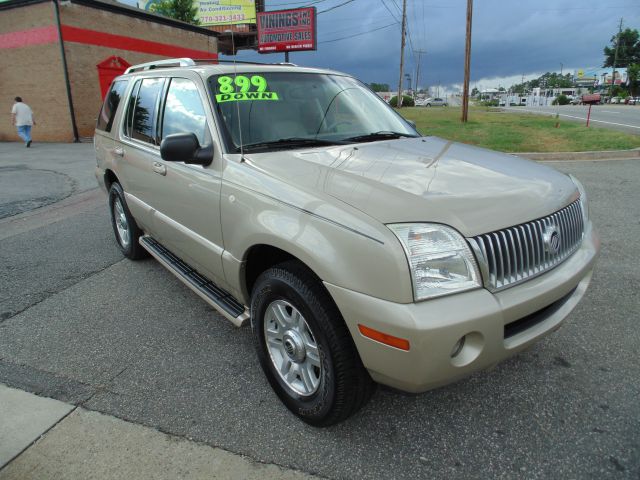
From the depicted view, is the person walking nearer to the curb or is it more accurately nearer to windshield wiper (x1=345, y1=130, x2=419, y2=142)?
the curb

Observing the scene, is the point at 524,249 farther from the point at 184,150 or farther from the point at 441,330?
the point at 184,150

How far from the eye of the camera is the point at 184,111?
3.31 m

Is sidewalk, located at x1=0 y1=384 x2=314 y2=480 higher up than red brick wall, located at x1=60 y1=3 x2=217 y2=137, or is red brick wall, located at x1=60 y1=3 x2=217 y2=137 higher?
red brick wall, located at x1=60 y1=3 x2=217 y2=137

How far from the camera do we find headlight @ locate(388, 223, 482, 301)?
1.87m

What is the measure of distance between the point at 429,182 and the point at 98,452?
2.11 meters

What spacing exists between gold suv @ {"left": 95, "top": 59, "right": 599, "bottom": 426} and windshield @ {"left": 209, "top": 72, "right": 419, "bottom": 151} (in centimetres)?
1

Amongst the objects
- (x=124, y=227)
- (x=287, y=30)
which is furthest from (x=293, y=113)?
(x=287, y=30)

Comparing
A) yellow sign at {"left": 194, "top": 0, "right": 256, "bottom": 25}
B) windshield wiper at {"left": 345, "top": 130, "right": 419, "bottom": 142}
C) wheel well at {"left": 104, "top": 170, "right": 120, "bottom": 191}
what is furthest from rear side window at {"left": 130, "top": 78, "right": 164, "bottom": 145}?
yellow sign at {"left": 194, "top": 0, "right": 256, "bottom": 25}

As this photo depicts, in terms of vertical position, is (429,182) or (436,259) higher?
(429,182)

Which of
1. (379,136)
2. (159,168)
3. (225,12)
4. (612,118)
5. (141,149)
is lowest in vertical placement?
(612,118)

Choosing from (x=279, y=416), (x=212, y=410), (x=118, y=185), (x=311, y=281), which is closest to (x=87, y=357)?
(x=212, y=410)

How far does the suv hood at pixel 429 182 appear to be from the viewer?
6.62 feet

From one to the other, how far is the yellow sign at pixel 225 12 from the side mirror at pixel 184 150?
113ft

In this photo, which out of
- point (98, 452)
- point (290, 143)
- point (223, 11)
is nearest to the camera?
point (98, 452)
